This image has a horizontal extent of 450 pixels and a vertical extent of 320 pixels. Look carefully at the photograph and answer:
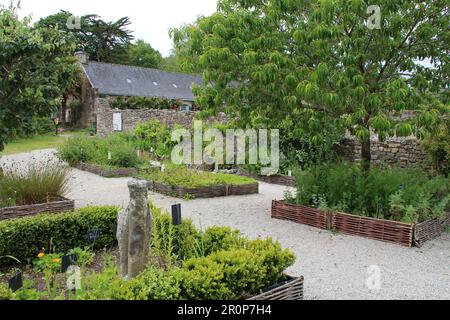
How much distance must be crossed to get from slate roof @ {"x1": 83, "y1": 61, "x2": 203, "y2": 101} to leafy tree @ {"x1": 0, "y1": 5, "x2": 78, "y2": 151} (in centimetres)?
2404

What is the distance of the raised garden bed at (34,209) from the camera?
7.71m

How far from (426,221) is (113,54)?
44.4 metres

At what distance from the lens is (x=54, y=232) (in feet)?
19.4

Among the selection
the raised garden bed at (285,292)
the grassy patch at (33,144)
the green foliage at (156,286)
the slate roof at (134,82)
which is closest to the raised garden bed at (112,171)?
the grassy patch at (33,144)

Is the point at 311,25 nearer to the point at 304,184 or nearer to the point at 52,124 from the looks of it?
the point at 304,184

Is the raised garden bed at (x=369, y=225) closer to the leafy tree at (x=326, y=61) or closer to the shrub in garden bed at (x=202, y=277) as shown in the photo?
the leafy tree at (x=326, y=61)

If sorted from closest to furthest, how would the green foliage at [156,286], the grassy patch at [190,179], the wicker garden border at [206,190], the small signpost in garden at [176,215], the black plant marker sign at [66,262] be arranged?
the green foliage at [156,286] < the black plant marker sign at [66,262] < the small signpost in garden at [176,215] < the wicker garden border at [206,190] < the grassy patch at [190,179]

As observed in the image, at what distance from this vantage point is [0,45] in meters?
7.59

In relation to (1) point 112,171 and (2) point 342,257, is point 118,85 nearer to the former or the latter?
(1) point 112,171

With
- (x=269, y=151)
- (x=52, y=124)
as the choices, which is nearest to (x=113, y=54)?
(x=52, y=124)

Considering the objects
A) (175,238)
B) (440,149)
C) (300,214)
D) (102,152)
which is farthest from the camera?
(102,152)

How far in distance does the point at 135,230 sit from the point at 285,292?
5.41 feet

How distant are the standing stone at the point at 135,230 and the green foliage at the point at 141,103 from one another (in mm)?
21632

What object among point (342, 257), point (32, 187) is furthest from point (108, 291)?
point (32, 187)
